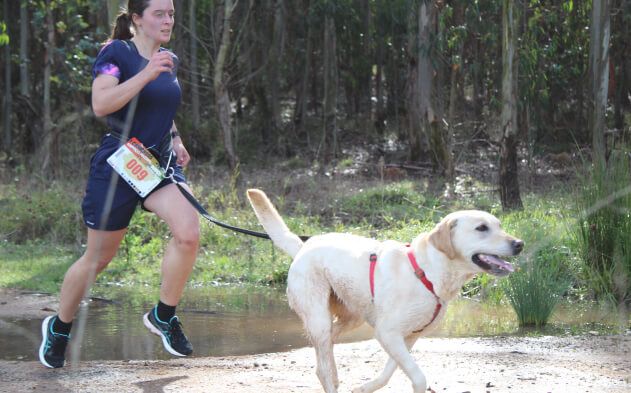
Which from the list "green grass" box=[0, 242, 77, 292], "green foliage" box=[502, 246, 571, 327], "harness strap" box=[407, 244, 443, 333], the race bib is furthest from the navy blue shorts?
"green grass" box=[0, 242, 77, 292]

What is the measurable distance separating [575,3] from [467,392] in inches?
576

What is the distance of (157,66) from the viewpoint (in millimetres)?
4816

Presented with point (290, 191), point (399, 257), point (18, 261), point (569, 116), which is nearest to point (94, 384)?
point (399, 257)

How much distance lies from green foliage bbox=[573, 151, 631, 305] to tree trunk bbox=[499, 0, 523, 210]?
4.46m

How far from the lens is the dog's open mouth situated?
4447 mm

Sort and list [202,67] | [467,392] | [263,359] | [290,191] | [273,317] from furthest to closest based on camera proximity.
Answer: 1. [202,67]
2. [290,191]
3. [273,317]
4. [263,359]
5. [467,392]

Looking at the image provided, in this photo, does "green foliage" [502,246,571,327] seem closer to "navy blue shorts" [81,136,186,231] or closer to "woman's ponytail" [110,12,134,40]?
"navy blue shorts" [81,136,186,231]

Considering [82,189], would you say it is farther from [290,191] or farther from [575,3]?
[575,3]

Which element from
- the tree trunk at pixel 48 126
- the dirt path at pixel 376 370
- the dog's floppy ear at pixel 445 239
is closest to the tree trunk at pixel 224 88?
the tree trunk at pixel 48 126

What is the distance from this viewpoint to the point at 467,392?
4977 mm

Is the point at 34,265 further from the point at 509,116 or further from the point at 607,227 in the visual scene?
the point at 509,116

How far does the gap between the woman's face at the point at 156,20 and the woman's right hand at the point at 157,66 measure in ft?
0.92

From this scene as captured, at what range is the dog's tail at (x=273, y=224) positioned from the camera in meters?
5.19

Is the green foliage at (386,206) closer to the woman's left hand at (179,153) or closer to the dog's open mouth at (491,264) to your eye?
the woman's left hand at (179,153)
